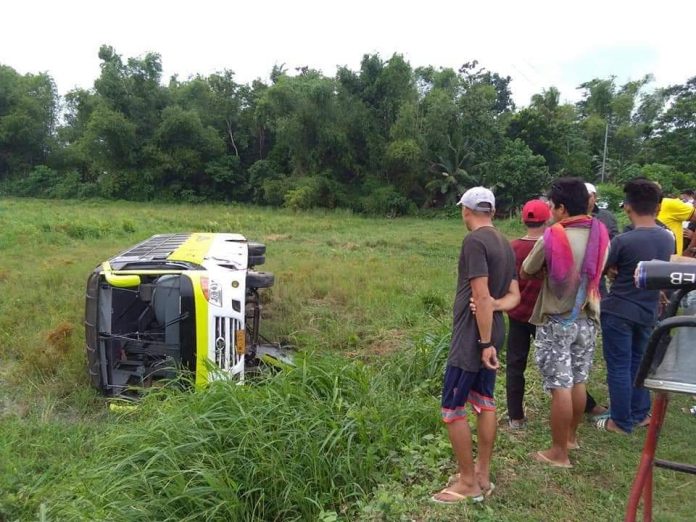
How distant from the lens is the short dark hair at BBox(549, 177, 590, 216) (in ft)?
10.2

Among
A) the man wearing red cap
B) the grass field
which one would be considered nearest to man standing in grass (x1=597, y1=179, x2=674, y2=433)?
the grass field

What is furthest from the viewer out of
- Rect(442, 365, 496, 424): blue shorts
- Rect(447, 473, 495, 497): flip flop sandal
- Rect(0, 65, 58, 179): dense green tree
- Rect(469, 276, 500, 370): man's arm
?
Rect(0, 65, 58, 179): dense green tree

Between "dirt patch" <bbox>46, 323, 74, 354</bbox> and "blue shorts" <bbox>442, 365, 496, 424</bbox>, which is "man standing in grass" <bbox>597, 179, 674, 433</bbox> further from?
"dirt patch" <bbox>46, 323, 74, 354</bbox>

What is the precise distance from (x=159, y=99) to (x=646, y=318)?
37818 mm

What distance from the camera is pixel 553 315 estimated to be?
3.12 m

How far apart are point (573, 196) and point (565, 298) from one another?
0.60 metres

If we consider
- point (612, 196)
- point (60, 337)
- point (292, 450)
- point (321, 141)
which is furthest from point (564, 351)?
point (321, 141)

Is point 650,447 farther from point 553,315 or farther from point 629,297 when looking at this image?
point 629,297

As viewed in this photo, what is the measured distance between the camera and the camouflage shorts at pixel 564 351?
308 centimetres

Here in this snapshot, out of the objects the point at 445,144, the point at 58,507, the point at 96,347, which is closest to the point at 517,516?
the point at 58,507

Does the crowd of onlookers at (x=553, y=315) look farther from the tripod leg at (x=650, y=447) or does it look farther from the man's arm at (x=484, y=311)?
the tripod leg at (x=650, y=447)

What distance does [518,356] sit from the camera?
144 inches

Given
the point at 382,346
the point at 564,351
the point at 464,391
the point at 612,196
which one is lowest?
the point at 382,346

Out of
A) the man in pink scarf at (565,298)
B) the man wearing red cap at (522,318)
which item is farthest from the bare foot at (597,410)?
→ the man in pink scarf at (565,298)
